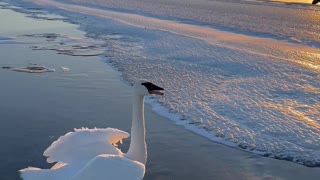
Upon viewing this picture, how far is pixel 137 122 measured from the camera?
5.60 meters

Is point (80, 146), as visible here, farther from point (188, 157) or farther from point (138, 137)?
point (188, 157)

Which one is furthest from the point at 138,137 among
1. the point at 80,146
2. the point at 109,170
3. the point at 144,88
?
the point at 109,170

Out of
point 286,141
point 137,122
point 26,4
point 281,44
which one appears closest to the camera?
point 137,122

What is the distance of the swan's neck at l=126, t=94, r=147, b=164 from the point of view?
17.5 ft

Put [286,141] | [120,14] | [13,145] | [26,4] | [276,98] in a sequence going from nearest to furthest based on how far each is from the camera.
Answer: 1. [13,145]
2. [286,141]
3. [276,98]
4. [120,14]
5. [26,4]

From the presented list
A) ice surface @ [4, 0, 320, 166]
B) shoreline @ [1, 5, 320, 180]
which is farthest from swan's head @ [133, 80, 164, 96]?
ice surface @ [4, 0, 320, 166]

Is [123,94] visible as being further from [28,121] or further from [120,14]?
[120,14]

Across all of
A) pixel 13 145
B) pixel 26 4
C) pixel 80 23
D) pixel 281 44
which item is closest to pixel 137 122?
pixel 13 145

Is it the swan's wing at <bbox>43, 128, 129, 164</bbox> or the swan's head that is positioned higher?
the swan's head

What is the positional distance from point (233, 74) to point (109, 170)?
7.24 metres

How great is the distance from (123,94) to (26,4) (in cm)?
2138

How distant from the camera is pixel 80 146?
5.06 m

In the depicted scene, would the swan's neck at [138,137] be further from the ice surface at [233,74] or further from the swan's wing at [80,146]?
the ice surface at [233,74]

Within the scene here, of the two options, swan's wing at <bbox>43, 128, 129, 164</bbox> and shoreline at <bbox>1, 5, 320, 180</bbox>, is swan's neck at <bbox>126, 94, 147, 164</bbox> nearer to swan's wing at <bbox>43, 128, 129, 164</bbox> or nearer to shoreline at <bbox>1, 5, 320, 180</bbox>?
swan's wing at <bbox>43, 128, 129, 164</bbox>
